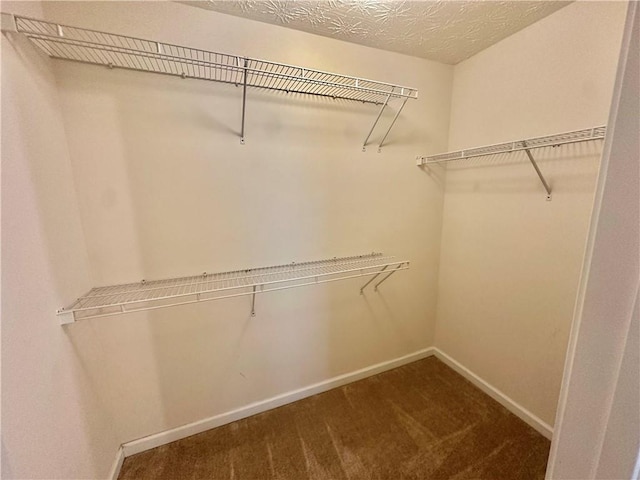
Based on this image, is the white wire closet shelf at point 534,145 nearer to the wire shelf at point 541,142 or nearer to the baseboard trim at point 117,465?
the wire shelf at point 541,142

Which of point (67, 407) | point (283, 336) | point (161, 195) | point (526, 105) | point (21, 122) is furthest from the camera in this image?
point (283, 336)

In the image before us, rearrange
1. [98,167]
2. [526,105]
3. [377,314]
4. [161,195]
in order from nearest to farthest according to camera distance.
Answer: [98,167] → [161,195] → [526,105] → [377,314]

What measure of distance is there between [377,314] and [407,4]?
182 centimetres

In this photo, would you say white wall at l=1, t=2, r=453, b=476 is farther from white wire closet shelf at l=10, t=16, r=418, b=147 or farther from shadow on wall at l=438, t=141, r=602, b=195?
shadow on wall at l=438, t=141, r=602, b=195

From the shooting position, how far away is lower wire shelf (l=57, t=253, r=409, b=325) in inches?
44.8

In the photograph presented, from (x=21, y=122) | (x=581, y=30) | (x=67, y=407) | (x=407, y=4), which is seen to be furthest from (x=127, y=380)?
(x=581, y=30)

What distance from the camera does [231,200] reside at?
144 centimetres

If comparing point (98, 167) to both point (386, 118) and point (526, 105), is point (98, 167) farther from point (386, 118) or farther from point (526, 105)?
point (526, 105)

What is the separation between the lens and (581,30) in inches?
49.7

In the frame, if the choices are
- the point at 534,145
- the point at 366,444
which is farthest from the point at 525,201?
the point at 366,444

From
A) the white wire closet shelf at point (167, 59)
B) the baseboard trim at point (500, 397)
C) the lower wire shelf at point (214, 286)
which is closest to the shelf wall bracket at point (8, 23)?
the white wire closet shelf at point (167, 59)

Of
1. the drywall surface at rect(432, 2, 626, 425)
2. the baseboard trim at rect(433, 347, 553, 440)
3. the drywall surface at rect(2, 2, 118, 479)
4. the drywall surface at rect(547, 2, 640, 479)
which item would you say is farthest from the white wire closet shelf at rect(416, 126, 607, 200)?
the drywall surface at rect(2, 2, 118, 479)

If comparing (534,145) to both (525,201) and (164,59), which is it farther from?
(164,59)

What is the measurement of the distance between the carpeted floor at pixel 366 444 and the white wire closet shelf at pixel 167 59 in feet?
5.58
